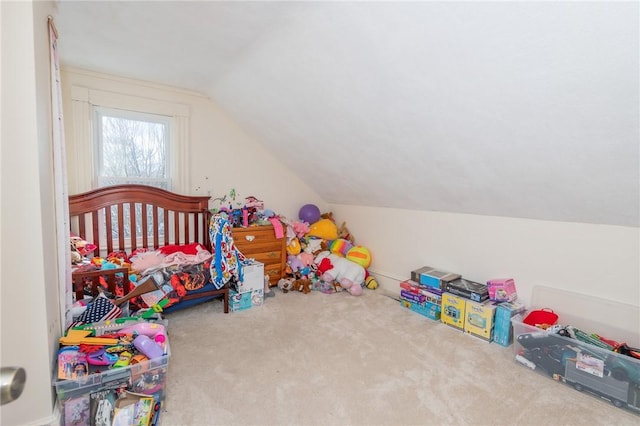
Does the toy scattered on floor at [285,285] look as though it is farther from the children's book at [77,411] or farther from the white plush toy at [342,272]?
the children's book at [77,411]

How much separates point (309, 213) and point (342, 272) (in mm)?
989

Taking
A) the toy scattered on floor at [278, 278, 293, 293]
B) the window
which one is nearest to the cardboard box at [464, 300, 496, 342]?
the toy scattered on floor at [278, 278, 293, 293]

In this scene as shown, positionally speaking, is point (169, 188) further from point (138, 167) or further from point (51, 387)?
point (51, 387)

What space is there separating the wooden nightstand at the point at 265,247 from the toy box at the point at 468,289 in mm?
1806

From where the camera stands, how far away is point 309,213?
4.11 meters

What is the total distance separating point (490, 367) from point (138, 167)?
3.68 m

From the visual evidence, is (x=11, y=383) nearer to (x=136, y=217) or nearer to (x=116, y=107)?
(x=136, y=217)

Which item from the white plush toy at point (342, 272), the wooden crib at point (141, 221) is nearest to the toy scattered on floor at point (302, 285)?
the white plush toy at point (342, 272)

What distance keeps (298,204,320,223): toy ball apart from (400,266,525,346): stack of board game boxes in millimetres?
1570

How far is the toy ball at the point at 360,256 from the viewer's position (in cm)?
374

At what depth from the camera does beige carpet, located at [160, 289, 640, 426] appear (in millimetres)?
1598

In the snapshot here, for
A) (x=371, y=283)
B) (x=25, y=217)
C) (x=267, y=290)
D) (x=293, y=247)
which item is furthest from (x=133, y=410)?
(x=371, y=283)

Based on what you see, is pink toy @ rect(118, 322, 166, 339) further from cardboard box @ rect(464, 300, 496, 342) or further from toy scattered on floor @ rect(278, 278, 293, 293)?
cardboard box @ rect(464, 300, 496, 342)

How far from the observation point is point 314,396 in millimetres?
1727
